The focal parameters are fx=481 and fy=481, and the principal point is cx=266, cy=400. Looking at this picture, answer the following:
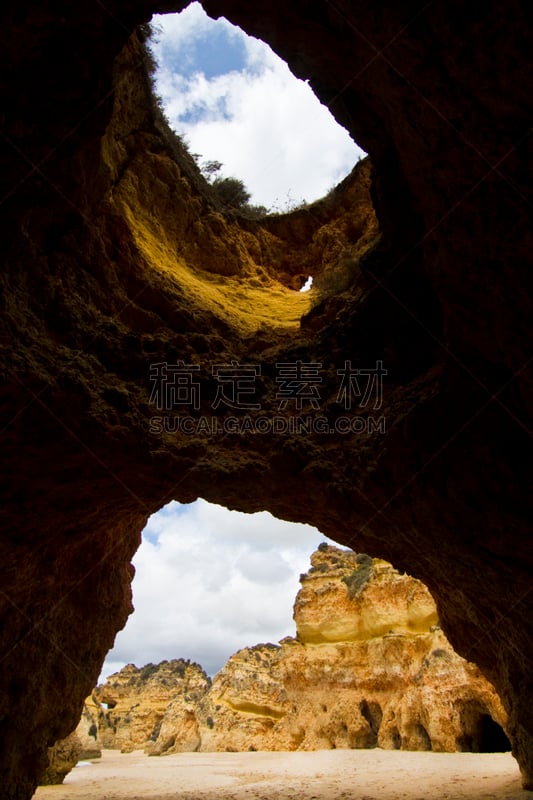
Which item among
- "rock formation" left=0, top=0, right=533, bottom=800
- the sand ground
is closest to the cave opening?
the sand ground

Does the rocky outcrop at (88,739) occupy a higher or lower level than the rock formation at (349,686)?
lower

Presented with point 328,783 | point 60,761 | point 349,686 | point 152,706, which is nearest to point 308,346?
point 328,783

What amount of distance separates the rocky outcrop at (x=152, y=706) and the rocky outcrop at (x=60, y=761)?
12464 millimetres

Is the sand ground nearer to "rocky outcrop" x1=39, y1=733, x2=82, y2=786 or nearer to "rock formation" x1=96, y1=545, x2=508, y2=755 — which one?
"rocky outcrop" x1=39, y1=733, x2=82, y2=786

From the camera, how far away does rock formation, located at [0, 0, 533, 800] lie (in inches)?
136

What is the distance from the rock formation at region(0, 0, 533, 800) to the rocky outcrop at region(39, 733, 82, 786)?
14.7 feet

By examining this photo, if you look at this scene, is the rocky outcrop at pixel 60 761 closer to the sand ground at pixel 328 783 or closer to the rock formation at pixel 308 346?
the sand ground at pixel 328 783

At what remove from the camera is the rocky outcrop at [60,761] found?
9375 millimetres

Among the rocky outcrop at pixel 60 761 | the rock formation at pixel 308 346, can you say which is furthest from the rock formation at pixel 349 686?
the rocky outcrop at pixel 60 761

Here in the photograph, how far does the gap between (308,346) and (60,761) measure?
1008cm

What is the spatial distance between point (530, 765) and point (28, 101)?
8.68 metres

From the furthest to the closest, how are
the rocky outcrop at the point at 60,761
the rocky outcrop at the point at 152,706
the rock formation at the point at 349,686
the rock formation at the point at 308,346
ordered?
1. the rocky outcrop at the point at 152,706
2. the rock formation at the point at 349,686
3. the rocky outcrop at the point at 60,761
4. the rock formation at the point at 308,346

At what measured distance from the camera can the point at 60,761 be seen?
385 inches

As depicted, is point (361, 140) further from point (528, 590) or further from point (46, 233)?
point (528, 590)
